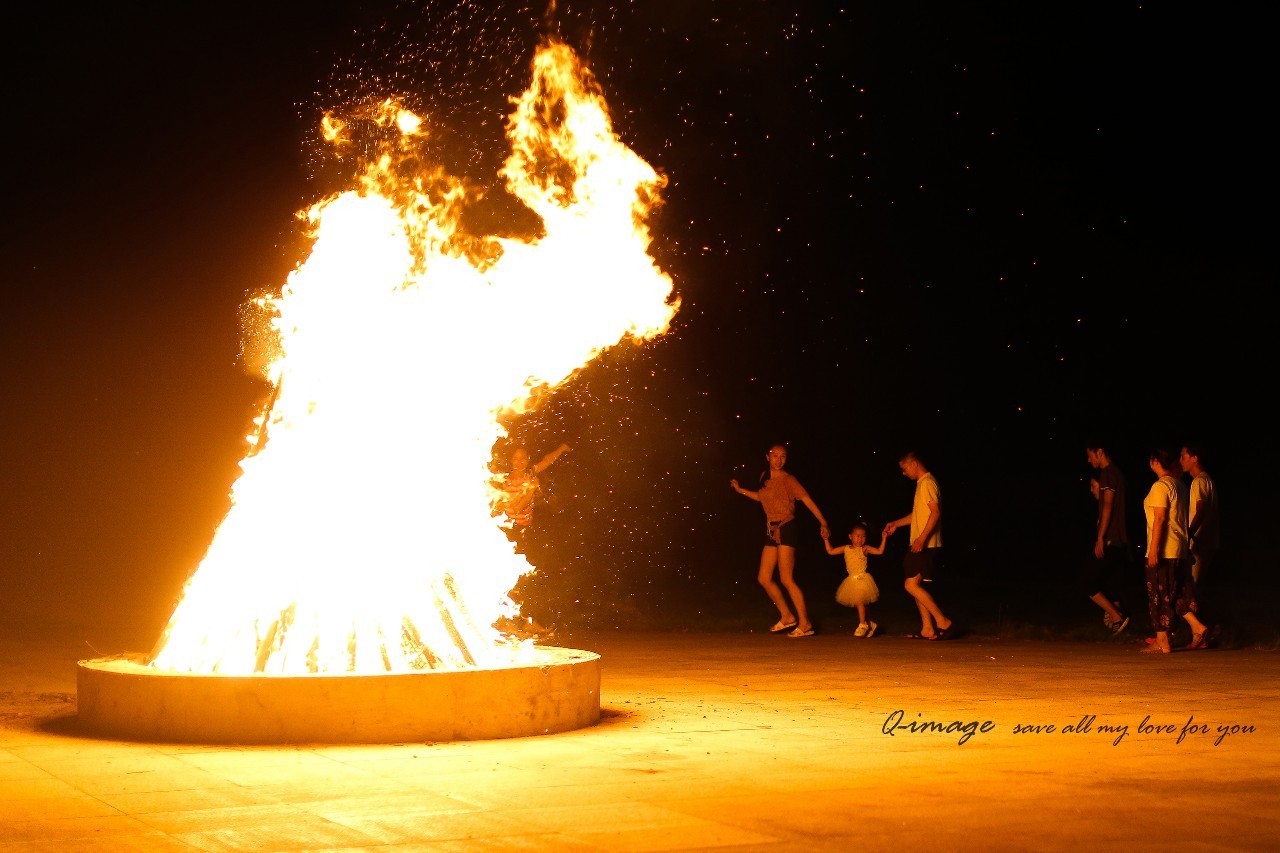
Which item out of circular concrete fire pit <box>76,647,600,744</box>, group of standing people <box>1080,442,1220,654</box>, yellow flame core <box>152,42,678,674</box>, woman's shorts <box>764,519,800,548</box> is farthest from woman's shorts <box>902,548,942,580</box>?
circular concrete fire pit <box>76,647,600,744</box>

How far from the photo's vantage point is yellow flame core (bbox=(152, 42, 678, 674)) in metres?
9.73

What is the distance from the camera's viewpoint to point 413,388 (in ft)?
34.4

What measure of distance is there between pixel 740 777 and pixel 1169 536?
7855 millimetres

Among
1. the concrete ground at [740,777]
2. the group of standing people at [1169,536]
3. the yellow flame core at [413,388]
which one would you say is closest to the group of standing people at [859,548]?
the group of standing people at [1169,536]

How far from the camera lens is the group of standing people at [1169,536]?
45.4 ft

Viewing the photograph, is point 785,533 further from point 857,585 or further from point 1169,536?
point 1169,536

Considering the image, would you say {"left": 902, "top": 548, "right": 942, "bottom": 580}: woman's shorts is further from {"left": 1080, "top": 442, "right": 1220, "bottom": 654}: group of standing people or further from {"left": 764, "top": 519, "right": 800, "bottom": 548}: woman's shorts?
{"left": 1080, "top": 442, "right": 1220, "bottom": 654}: group of standing people

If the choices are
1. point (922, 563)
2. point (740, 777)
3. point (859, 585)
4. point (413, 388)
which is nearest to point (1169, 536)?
point (922, 563)

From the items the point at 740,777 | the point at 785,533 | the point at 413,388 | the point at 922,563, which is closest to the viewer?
the point at 740,777

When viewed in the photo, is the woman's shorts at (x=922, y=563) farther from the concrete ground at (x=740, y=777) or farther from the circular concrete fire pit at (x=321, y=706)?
the circular concrete fire pit at (x=321, y=706)

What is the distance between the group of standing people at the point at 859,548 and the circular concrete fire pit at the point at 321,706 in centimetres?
734

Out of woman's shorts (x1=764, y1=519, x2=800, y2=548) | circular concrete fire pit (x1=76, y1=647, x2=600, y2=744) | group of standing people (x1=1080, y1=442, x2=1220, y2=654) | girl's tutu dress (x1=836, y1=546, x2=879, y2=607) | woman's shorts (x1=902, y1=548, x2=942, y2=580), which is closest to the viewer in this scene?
circular concrete fire pit (x1=76, y1=647, x2=600, y2=744)

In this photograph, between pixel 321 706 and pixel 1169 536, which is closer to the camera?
pixel 321 706

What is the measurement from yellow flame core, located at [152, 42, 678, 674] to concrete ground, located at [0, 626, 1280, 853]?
3.86ft
